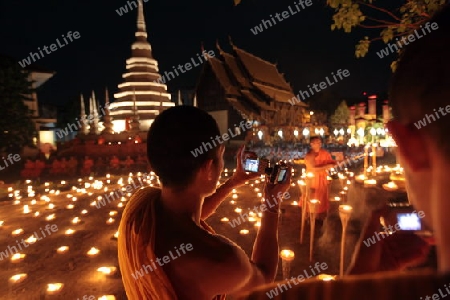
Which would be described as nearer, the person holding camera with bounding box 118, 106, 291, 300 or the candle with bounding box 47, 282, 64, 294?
the person holding camera with bounding box 118, 106, 291, 300

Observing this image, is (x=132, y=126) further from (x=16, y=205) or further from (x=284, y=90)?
(x=284, y=90)

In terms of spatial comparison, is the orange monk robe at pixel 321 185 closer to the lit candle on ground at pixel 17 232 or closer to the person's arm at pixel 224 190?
the person's arm at pixel 224 190

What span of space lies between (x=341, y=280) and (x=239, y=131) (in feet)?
79.3

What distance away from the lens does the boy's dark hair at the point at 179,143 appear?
1.31 metres

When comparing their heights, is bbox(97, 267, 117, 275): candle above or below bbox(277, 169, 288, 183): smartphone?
below

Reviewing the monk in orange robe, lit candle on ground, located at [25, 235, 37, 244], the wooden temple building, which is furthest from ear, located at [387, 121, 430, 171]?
the wooden temple building

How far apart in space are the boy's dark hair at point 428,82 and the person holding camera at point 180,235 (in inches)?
31.9

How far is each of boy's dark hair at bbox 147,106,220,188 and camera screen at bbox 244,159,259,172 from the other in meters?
0.73

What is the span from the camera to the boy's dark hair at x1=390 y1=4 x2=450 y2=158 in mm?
742

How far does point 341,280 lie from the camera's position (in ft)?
2.36

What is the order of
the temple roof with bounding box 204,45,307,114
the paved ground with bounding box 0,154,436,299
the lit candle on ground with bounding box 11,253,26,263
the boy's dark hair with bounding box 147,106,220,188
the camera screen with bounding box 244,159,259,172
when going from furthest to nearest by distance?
the temple roof with bounding box 204,45,307,114 < the lit candle on ground with bounding box 11,253,26,263 < the paved ground with bounding box 0,154,436,299 < the camera screen with bounding box 244,159,259,172 < the boy's dark hair with bounding box 147,106,220,188

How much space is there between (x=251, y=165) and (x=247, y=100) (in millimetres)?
24522

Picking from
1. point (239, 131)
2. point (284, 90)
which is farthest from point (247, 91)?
point (284, 90)

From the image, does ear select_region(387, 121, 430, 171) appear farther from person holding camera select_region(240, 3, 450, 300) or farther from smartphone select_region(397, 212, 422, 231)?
smartphone select_region(397, 212, 422, 231)
